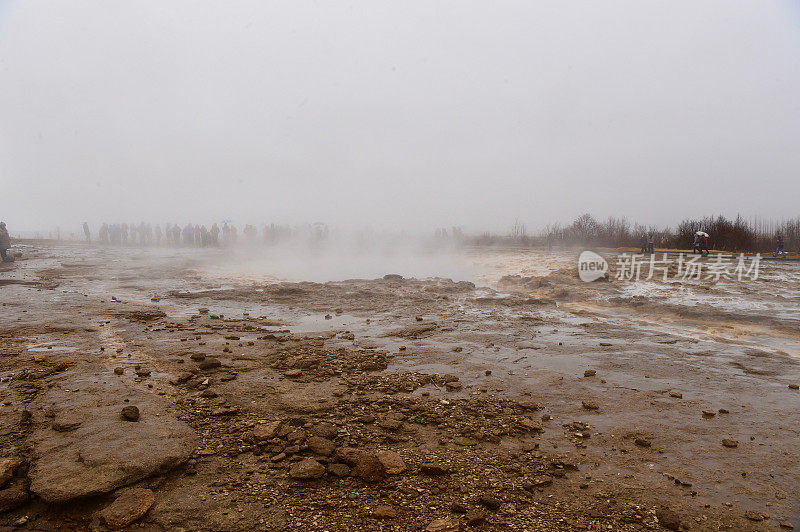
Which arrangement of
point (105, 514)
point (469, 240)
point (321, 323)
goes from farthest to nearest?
point (469, 240) < point (321, 323) < point (105, 514)

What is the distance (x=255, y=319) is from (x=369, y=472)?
700 cm

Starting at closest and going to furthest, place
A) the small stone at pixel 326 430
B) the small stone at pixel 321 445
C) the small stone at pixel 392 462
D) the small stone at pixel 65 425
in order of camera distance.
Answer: the small stone at pixel 392 462, the small stone at pixel 321 445, the small stone at pixel 65 425, the small stone at pixel 326 430

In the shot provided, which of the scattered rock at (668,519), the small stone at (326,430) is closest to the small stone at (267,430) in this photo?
the small stone at (326,430)

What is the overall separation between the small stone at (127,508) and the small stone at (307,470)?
961 mm

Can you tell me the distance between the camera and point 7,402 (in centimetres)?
422

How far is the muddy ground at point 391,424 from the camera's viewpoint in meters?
2.88

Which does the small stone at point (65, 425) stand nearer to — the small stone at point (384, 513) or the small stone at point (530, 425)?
the small stone at point (384, 513)

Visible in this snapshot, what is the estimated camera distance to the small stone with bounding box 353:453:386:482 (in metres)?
3.23

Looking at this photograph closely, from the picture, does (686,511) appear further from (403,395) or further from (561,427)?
(403,395)

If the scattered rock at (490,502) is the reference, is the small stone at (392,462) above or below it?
above

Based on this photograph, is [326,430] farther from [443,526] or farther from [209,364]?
[209,364]

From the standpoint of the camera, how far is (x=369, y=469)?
329cm

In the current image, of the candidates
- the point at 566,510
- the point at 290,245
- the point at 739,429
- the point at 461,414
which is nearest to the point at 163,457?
the point at 461,414

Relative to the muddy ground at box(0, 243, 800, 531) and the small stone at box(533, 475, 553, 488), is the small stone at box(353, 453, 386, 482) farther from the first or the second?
the small stone at box(533, 475, 553, 488)
